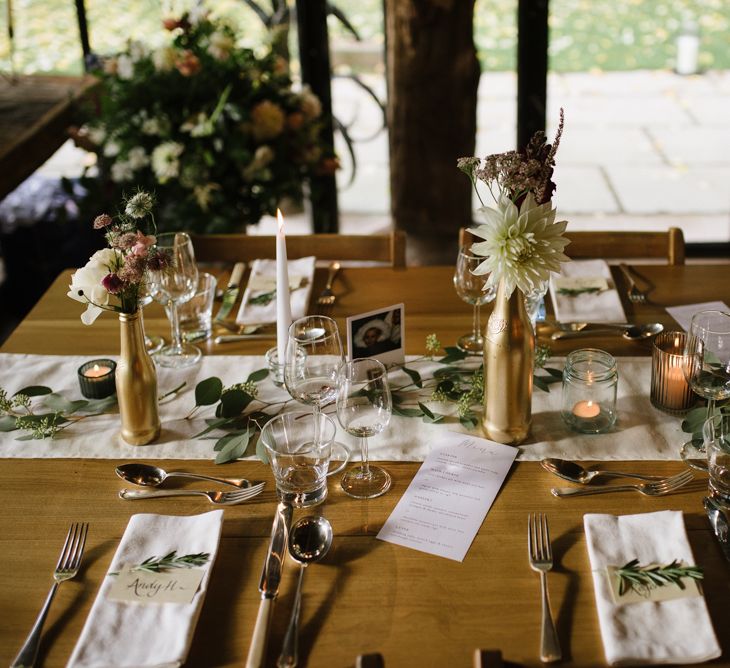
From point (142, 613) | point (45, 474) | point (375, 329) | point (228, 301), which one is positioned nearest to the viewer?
point (142, 613)

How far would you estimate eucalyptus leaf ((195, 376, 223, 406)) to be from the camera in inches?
61.9

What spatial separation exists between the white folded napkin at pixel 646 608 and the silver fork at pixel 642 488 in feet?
0.23

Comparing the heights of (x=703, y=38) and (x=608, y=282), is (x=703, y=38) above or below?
above

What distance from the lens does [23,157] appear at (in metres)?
2.63

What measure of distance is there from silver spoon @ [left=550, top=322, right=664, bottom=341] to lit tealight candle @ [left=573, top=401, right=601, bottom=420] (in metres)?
0.32

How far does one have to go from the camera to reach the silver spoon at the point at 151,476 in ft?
4.55

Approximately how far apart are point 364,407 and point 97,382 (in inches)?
22.0

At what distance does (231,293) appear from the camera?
6.63ft

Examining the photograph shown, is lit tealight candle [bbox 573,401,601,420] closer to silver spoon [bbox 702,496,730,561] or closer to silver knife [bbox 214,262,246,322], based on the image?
silver spoon [bbox 702,496,730,561]

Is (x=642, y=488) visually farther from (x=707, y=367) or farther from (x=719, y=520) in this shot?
(x=707, y=367)

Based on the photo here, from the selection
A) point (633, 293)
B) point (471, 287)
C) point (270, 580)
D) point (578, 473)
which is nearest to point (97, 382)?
point (270, 580)

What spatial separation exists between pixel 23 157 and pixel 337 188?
1406mm

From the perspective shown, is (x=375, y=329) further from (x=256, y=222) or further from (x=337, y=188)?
(x=337, y=188)

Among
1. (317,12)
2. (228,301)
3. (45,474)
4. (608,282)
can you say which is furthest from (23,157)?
(608,282)
